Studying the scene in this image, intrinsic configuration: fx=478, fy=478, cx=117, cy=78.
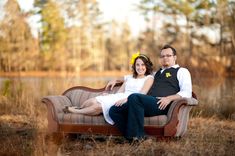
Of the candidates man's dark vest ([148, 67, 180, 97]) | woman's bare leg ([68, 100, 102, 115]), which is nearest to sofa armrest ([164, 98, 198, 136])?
man's dark vest ([148, 67, 180, 97])

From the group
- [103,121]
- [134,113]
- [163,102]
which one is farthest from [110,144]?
[163,102]

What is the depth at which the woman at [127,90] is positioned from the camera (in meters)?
4.91

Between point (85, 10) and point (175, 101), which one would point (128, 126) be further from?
point (85, 10)

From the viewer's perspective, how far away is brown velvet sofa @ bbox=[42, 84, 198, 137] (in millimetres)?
4664

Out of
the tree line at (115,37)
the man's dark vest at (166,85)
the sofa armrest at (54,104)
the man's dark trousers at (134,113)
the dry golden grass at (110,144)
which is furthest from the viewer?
the tree line at (115,37)

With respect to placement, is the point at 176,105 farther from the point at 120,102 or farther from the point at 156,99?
the point at 120,102

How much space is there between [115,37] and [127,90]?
30829 mm

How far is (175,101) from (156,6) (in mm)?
19850

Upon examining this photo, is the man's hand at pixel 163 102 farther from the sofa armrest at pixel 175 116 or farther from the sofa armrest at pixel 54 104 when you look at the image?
the sofa armrest at pixel 54 104

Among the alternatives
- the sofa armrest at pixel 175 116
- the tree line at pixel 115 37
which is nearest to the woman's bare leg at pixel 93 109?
the sofa armrest at pixel 175 116

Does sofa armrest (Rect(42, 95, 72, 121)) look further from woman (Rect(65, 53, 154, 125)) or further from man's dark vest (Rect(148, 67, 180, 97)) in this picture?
man's dark vest (Rect(148, 67, 180, 97))

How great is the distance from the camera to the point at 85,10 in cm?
2861

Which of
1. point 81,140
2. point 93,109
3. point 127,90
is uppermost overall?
point 127,90

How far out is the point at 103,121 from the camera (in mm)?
4891
